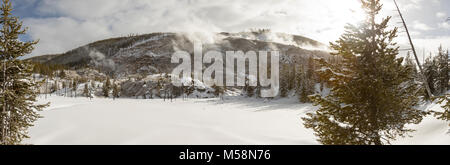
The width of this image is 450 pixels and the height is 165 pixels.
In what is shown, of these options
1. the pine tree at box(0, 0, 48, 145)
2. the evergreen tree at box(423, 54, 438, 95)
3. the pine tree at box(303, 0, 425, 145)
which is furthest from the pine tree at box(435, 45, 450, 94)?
the pine tree at box(0, 0, 48, 145)

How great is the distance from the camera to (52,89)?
15200cm

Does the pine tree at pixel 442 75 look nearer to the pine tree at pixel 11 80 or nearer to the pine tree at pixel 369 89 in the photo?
the pine tree at pixel 369 89

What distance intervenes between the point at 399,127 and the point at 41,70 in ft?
715

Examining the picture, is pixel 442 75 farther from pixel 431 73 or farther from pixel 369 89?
pixel 369 89

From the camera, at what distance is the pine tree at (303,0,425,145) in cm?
766

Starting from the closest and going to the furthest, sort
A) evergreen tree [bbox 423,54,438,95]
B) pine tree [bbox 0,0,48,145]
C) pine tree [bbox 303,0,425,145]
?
pine tree [bbox 303,0,425,145], pine tree [bbox 0,0,48,145], evergreen tree [bbox 423,54,438,95]

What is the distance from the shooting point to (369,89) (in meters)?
7.67

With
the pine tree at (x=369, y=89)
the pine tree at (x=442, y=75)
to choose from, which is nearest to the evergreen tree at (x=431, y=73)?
the pine tree at (x=442, y=75)

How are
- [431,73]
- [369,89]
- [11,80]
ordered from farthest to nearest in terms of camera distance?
[431,73] → [11,80] → [369,89]

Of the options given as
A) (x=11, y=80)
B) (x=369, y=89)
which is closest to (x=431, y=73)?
(x=369, y=89)

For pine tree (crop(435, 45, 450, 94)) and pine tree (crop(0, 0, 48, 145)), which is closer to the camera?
pine tree (crop(0, 0, 48, 145))

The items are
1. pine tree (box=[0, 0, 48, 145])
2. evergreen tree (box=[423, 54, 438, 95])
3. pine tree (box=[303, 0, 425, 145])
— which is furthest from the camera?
evergreen tree (box=[423, 54, 438, 95])

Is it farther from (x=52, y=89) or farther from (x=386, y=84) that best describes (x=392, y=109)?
(x=52, y=89)

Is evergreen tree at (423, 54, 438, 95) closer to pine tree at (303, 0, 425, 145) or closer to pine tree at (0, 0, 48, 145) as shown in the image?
pine tree at (303, 0, 425, 145)
